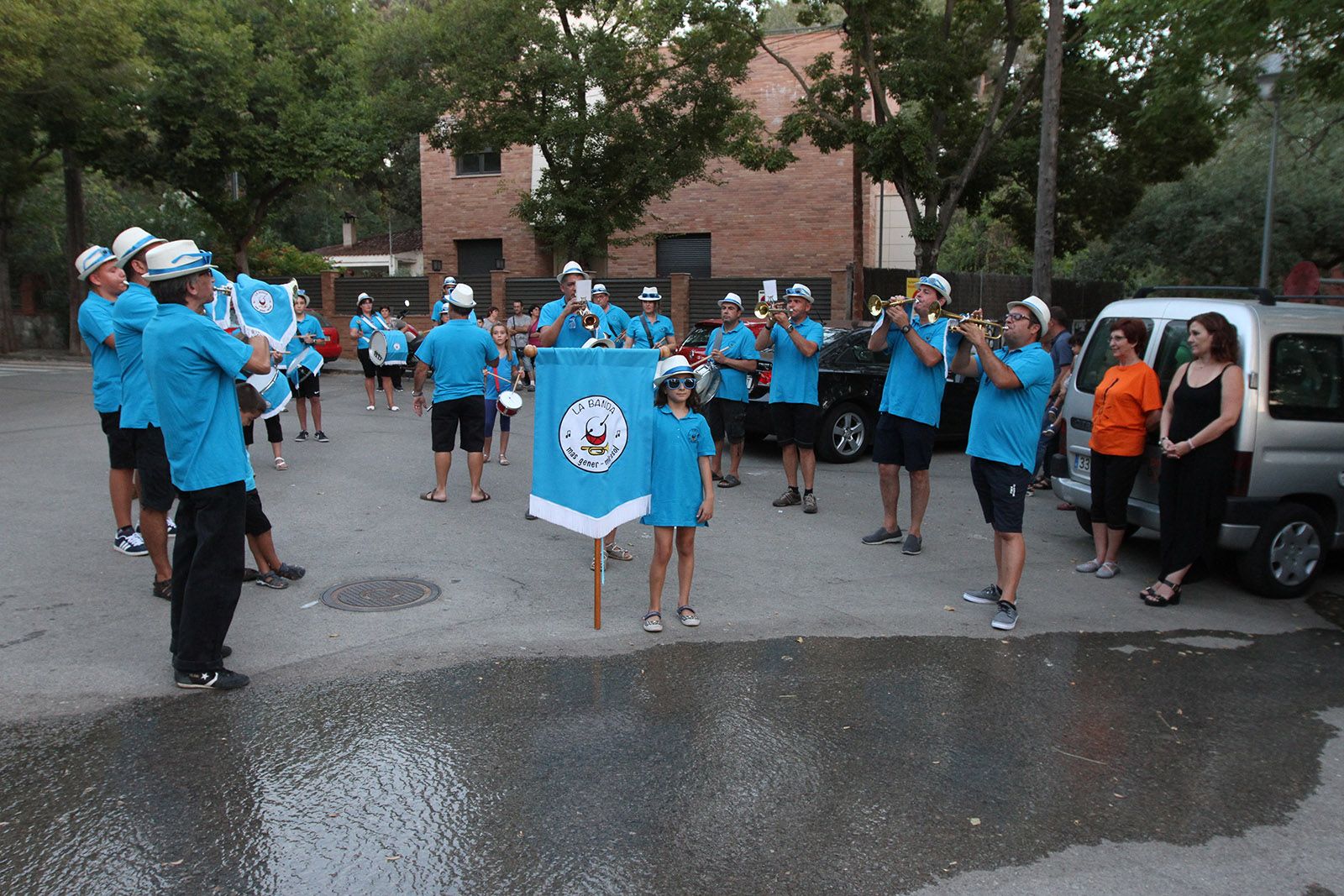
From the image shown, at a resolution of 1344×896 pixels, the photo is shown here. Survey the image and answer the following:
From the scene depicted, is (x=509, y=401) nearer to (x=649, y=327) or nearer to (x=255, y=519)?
(x=649, y=327)

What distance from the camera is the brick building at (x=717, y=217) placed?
2919 centimetres

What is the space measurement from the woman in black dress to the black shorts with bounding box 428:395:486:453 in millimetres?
5367

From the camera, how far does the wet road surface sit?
11.7 ft

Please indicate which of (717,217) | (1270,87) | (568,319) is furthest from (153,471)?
(717,217)

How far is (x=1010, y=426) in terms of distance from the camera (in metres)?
6.30

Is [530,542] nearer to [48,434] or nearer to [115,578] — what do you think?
[115,578]

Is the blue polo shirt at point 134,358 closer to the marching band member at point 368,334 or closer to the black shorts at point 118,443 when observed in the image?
the black shorts at point 118,443

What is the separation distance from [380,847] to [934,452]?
10223 millimetres

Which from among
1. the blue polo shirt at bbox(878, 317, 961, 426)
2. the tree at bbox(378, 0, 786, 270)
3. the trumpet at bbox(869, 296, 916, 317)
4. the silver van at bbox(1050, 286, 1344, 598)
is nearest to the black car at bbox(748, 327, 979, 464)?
the trumpet at bbox(869, 296, 916, 317)

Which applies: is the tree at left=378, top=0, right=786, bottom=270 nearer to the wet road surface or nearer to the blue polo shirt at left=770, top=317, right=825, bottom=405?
the blue polo shirt at left=770, top=317, right=825, bottom=405

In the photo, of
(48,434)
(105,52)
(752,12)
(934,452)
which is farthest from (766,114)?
(48,434)

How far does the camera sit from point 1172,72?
1330cm

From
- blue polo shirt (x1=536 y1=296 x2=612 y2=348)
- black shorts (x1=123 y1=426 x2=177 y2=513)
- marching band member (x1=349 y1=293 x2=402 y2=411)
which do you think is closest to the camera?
black shorts (x1=123 y1=426 x2=177 y2=513)

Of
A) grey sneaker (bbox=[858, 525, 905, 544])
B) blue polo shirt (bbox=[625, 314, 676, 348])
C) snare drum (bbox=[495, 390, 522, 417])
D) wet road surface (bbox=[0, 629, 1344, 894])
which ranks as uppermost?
blue polo shirt (bbox=[625, 314, 676, 348])
